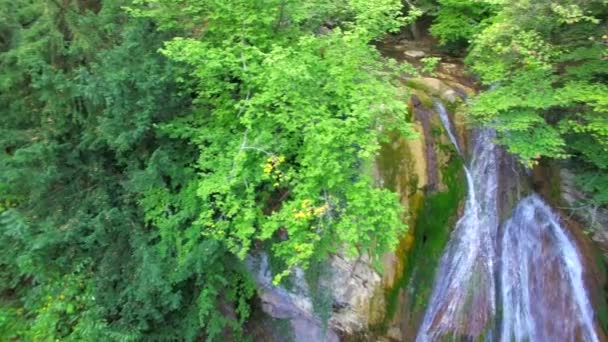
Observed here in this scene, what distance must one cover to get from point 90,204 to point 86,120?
96 cm

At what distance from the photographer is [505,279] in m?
5.40

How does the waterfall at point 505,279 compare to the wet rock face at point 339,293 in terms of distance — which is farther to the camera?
the waterfall at point 505,279

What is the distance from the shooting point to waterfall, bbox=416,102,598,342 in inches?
204

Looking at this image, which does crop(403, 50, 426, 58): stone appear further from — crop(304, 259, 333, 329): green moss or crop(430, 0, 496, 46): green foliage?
crop(304, 259, 333, 329): green moss

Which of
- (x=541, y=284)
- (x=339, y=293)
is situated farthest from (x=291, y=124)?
(x=541, y=284)

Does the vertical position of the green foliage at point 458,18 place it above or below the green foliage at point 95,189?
above

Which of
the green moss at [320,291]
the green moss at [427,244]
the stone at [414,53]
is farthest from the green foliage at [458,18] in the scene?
the green moss at [320,291]

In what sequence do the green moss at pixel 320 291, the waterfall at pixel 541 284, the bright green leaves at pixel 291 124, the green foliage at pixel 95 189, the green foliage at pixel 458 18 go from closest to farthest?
1. the bright green leaves at pixel 291 124
2. the green foliage at pixel 95 189
3. the green moss at pixel 320 291
4. the waterfall at pixel 541 284
5. the green foliage at pixel 458 18

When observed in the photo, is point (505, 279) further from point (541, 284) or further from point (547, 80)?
point (547, 80)

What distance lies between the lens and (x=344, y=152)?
3951 millimetres

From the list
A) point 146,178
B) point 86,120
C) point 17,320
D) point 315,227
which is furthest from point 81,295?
point 315,227

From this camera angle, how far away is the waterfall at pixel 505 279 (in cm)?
518

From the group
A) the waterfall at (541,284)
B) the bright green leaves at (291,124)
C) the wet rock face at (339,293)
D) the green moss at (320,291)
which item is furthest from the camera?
the waterfall at (541,284)

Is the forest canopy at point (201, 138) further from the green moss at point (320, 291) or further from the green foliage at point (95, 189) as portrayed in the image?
the green moss at point (320, 291)
